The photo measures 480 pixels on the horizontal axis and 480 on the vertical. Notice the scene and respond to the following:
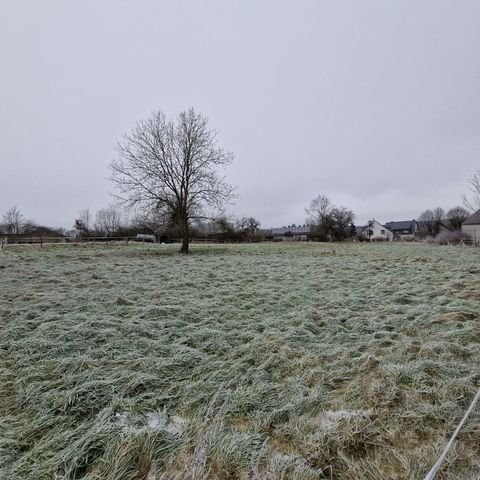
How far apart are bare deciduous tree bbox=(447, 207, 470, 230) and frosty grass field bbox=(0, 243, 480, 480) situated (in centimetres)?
5866

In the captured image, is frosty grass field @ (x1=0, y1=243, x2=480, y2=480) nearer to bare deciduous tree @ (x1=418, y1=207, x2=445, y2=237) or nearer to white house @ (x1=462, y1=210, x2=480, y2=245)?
white house @ (x1=462, y1=210, x2=480, y2=245)

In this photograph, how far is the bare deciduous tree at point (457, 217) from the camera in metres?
52.7

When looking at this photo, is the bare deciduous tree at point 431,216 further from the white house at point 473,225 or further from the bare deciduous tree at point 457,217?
the white house at point 473,225

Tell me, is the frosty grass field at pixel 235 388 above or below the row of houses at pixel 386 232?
below

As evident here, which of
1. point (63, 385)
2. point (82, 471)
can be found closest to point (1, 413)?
point (63, 385)

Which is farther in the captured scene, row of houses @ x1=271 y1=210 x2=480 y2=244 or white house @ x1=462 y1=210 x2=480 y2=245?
row of houses @ x1=271 y1=210 x2=480 y2=244

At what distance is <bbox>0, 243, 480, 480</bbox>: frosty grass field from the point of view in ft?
5.17

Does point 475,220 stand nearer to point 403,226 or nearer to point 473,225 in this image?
point 473,225

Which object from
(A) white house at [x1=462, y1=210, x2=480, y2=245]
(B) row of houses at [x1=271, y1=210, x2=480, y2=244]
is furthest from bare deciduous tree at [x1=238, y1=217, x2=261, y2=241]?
(A) white house at [x1=462, y1=210, x2=480, y2=245]

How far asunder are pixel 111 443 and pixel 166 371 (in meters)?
0.92

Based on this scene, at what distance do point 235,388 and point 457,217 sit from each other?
2735 inches

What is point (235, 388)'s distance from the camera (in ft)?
7.66

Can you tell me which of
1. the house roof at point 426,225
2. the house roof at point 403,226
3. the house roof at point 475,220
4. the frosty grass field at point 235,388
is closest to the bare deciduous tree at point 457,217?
the house roof at point 426,225

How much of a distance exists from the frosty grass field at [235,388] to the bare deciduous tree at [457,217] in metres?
58.7
